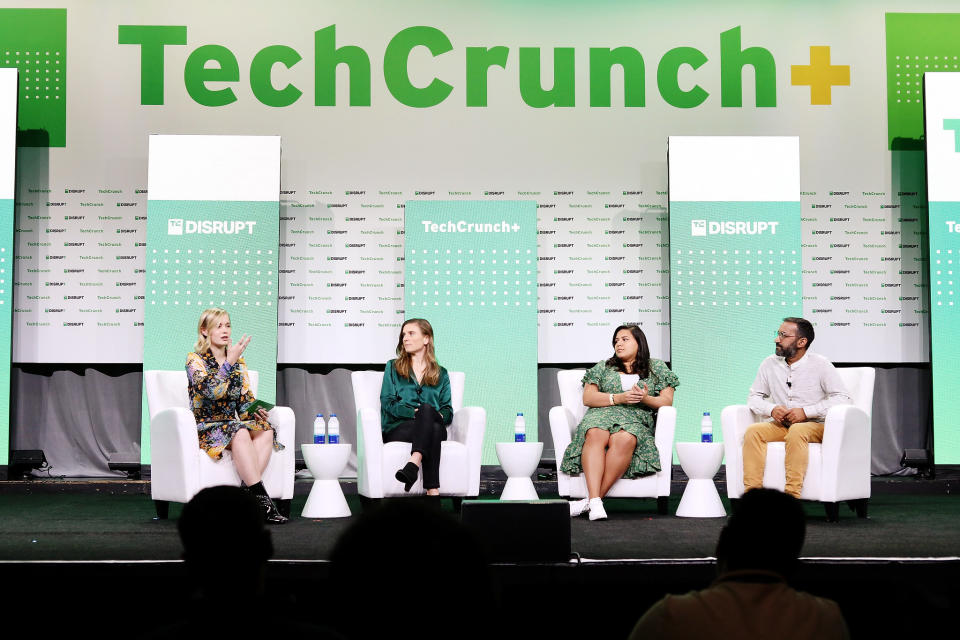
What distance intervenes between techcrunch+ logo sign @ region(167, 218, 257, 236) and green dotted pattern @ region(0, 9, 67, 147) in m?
1.08

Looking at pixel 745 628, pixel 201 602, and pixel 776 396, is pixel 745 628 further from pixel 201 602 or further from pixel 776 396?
pixel 776 396

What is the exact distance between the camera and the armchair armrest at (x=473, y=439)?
518cm

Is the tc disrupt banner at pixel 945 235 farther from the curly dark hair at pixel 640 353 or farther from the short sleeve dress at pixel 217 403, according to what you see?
the short sleeve dress at pixel 217 403

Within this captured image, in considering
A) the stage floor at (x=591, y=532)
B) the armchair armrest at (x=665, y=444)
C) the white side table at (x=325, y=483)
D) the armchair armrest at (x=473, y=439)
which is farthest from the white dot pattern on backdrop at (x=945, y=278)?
the white side table at (x=325, y=483)

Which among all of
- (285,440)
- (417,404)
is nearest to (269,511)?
(285,440)

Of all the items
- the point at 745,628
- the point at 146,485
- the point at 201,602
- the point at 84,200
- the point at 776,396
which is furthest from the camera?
the point at 84,200

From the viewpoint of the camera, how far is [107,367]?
6.60m

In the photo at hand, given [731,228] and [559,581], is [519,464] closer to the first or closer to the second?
[731,228]

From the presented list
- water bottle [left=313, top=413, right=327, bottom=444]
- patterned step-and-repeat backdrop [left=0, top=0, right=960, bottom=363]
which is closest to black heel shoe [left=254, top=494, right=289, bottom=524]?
water bottle [left=313, top=413, right=327, bottom=444]

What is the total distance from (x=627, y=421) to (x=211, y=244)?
108 inches

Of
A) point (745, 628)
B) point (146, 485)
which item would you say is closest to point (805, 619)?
point (745, 628)

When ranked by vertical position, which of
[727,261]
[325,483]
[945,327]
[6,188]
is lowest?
[325,483]

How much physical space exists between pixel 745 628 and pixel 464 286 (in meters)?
4.82

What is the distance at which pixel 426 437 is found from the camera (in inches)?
198
